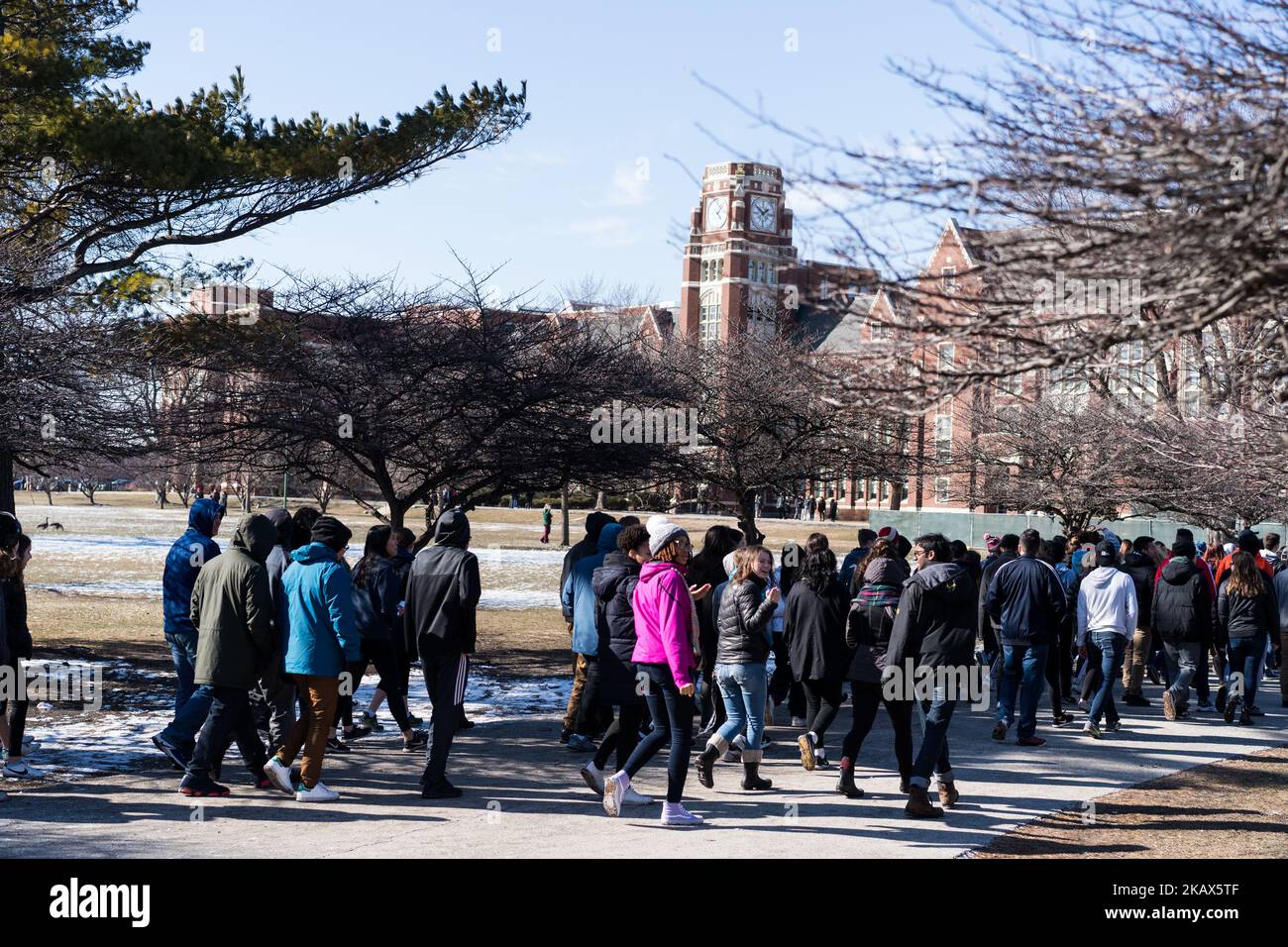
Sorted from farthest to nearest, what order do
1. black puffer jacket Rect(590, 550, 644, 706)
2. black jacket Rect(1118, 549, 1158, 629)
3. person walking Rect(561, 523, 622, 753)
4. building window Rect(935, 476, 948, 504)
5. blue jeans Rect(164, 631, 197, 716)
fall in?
1. building window Rect(935, 476, 948, 504)
2. black jacket Rect(1118, 549, 1158, 629)
3. person walking Rect(561, 523, 622, 753)
4. blue jeans Rect(164, 631, 197, 716)
5. black puffer jacket Rect(590, 550, 644, 706)

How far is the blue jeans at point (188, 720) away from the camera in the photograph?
855 centimetres

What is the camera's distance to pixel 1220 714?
550 inches

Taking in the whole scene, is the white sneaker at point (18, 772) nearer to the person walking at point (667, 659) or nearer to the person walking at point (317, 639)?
the person walking at point (317, 639)

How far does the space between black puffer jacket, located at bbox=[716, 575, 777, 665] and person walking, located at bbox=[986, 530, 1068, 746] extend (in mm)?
3352

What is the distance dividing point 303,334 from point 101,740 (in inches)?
211

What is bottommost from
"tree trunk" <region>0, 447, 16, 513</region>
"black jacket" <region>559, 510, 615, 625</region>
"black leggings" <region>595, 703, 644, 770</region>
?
"black leggings" <region>595, 703, 644, 770</region>

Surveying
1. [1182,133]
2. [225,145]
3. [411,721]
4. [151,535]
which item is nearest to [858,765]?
[411,721]

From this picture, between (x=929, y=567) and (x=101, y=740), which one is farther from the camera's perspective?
(x=101, y=740)

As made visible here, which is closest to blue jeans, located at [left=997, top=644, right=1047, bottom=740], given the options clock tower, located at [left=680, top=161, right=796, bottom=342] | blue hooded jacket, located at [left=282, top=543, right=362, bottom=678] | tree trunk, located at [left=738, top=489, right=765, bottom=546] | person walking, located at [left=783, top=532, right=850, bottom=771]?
person walking, located at [left=783, top=532, right=850, bottom=771]

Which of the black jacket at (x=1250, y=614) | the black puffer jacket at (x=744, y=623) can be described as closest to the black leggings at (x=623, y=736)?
the black puffer jacket at (x=744, y=623)

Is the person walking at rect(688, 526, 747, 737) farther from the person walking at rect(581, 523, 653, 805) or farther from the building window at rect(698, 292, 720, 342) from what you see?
the building window at rect(698, 292, 720, 342)

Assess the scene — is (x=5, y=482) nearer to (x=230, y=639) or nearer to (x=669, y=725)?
(x=230, y=639)

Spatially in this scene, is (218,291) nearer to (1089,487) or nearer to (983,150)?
(983,150)

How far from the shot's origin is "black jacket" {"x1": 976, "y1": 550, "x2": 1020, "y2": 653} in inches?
487
